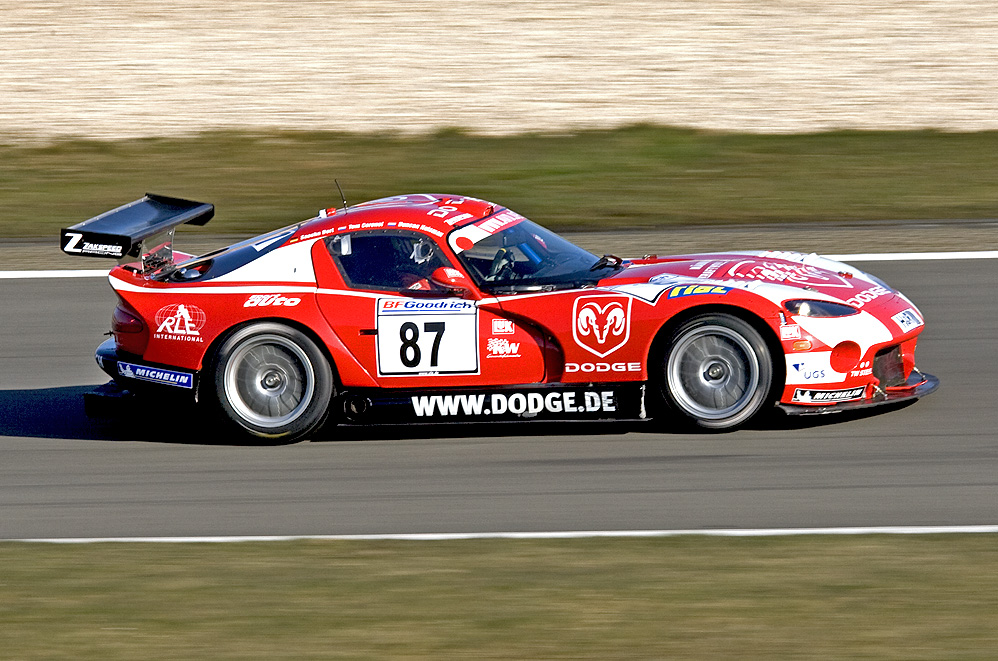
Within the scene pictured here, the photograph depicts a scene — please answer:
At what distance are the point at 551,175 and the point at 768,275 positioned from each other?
283 inches

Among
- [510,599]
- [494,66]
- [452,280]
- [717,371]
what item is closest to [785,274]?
[717,371]

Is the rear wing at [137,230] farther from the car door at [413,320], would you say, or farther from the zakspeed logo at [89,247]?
the car door at [413,320]

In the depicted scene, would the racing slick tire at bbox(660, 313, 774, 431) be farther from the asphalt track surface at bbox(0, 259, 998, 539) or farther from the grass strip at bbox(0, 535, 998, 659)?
the grass strip at bbox(0, 535, 998, 659)

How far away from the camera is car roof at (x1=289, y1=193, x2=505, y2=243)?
7906 mm

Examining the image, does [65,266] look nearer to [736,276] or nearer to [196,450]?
[196,450]

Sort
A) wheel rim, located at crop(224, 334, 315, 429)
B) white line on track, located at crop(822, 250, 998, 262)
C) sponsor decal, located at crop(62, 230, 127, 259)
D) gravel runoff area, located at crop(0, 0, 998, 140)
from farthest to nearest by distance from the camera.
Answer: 1. gravel runoff area, located at crop(0, 0, 998, 140)
2. white line on track, located at crop(822, 250, 998, 262)
3. sponsor decal, located at crop(62, 230, 127, 259)
4. wheel rim, located at crop(224, 334, 315, 429)

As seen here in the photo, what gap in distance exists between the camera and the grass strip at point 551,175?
13586 mm

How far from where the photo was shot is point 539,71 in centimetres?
1805

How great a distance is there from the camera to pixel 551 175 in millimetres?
14773

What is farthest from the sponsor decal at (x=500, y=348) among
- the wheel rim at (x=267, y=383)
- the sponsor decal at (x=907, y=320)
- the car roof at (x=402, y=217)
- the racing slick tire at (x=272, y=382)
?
the sponsor decal at (x=907, y=320)

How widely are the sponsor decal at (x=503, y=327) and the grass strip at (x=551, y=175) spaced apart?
5.67 metres

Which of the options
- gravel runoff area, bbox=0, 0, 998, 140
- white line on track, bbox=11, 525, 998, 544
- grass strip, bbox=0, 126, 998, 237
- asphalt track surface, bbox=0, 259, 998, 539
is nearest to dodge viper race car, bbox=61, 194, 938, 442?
asphalt track surface, bbox=0, 259, 998, 539

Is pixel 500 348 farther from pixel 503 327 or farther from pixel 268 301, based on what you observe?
pixel 268 301

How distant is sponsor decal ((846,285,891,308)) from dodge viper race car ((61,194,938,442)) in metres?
0.02
